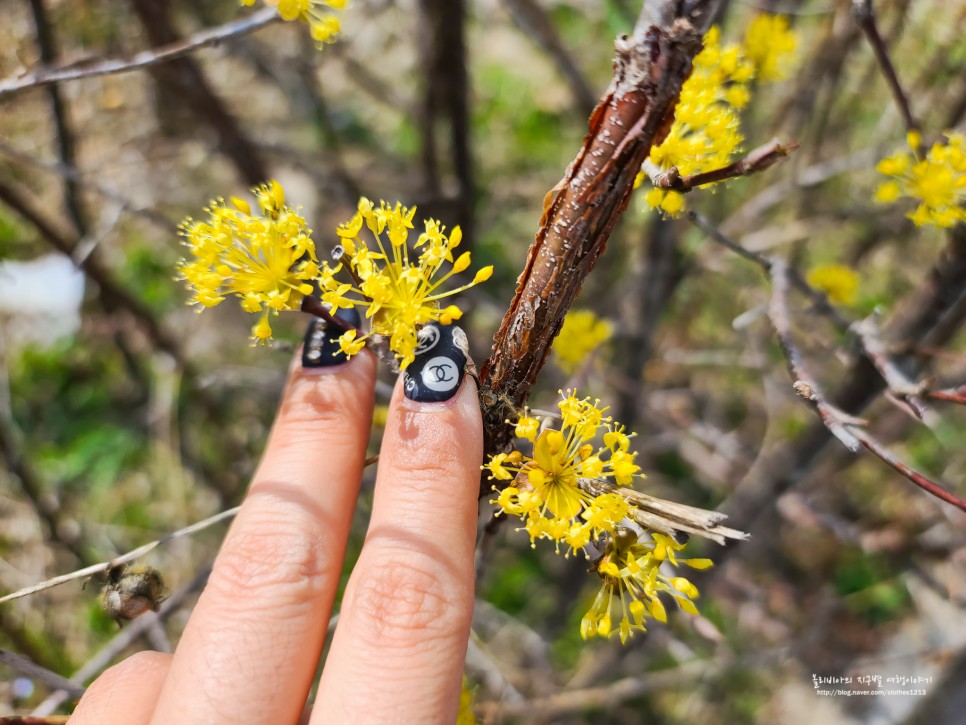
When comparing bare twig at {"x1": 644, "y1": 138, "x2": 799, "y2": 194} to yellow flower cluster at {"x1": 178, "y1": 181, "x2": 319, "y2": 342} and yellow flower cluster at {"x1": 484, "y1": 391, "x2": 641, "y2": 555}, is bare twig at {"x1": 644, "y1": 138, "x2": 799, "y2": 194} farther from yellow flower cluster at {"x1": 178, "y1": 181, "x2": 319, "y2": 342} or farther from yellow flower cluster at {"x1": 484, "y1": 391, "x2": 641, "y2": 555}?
yellow flower cluster at {"x1": 178, "y1": 181, "x2": 319, "y2": 342}

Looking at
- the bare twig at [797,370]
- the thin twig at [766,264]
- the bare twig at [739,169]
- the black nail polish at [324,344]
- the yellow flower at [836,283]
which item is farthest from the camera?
the yellow flower at [836,283]

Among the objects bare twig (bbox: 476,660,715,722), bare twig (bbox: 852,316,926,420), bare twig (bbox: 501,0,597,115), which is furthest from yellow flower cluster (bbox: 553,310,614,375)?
bare twig (bbox: 476,660,715,722)

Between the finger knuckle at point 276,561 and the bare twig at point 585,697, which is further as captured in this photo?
the bare twig at point 585,697

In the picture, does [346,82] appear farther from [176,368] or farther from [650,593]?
[650,593]

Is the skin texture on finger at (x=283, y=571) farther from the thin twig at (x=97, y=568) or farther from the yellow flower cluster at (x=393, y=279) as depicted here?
the yellow flower cluster at (x=393, y=279)

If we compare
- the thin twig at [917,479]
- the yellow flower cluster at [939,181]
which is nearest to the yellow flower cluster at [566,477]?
the thin twig at [917,479]

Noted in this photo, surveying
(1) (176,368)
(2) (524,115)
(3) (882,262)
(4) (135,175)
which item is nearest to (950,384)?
(3) (882,262)
